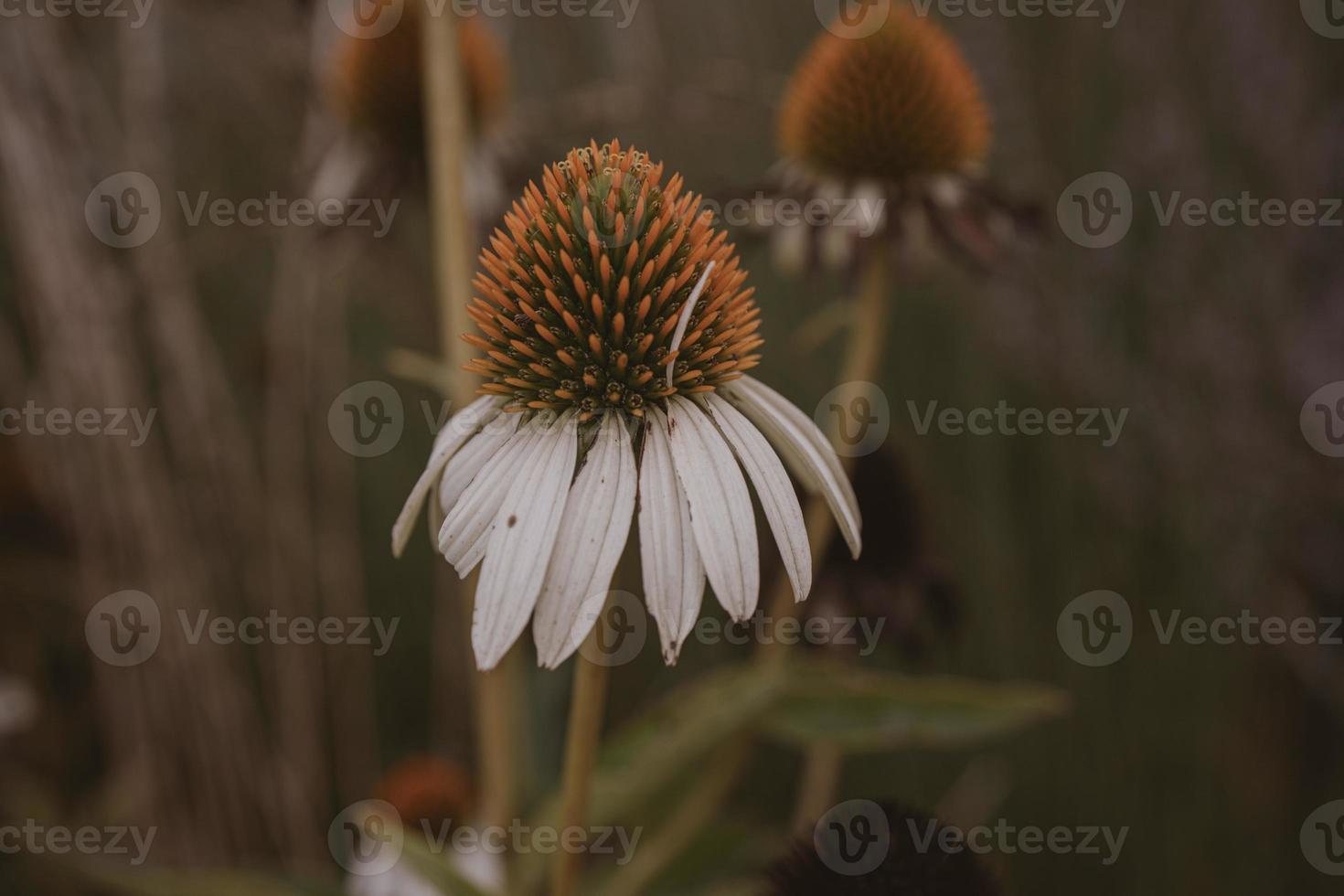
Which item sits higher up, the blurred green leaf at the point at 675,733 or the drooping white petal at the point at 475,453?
the drooping white petal at the point at 475,453

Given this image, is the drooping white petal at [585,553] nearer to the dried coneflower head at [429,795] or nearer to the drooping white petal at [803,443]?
the drooping white petal at [803,443]

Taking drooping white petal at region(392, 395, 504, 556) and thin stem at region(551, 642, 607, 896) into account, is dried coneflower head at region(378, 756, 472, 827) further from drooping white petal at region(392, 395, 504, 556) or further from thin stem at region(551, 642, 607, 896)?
drooping white petal at region(392, 395, 504, 556)

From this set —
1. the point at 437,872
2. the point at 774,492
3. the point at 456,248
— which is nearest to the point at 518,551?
the point at 774,492

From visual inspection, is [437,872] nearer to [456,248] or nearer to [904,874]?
[904,874]

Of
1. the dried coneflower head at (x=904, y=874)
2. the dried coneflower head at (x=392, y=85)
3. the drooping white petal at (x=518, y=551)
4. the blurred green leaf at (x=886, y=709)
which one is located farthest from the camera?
the dried coneflower head at (x=392, y=85)

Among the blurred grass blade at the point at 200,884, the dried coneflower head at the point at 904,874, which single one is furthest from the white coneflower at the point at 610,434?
the blurred grass blade at the point at 200,884

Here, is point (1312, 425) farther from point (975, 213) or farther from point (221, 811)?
point (221, 811)

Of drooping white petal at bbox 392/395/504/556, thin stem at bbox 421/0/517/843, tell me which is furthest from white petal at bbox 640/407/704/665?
thin stem at bbox 421/0/517/843

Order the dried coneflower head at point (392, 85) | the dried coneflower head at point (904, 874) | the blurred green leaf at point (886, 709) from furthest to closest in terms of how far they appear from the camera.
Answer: the dried coneflower head at point (392, 85), the blurred green leaf at point (886, 709), the dried coneflower head at point (904, 874)
